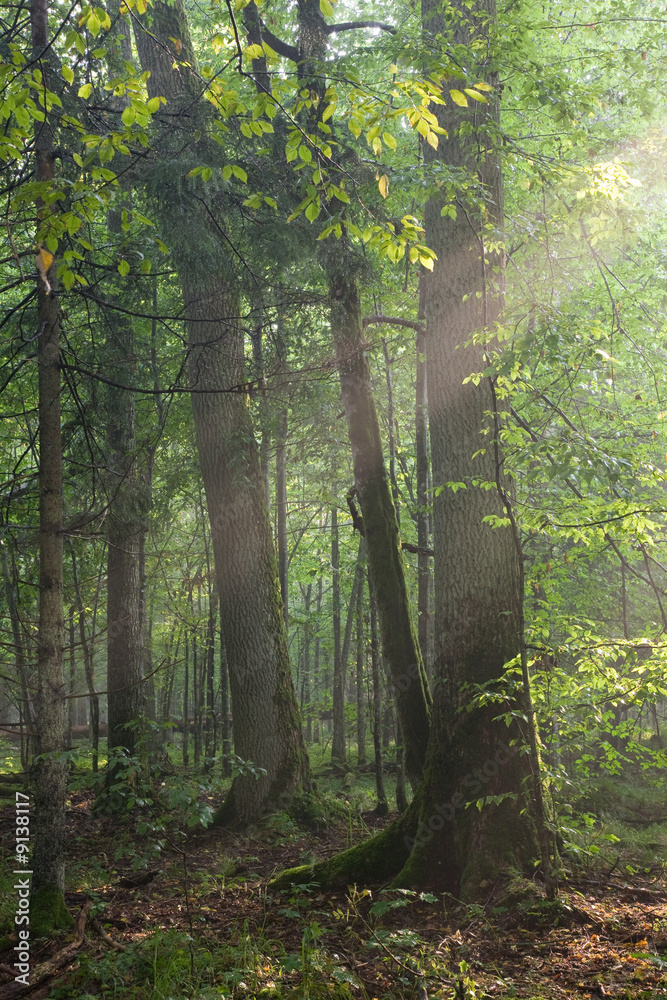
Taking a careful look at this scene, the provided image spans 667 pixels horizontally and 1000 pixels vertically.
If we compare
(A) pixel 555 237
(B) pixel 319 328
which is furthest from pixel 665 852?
(B) pixel 319 328

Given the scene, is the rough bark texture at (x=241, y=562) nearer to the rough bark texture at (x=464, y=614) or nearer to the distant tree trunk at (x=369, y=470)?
the distant tree trunk at (x=369, y=470)

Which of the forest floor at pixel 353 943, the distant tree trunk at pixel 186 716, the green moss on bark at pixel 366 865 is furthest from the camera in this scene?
the distant tree trunk at pixel 186 716

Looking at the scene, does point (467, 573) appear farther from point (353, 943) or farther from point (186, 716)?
point (186, 716)

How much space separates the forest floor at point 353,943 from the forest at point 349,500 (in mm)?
28

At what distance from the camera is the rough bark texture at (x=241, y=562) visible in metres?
7.59

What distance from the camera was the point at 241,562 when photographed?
26.2 ft

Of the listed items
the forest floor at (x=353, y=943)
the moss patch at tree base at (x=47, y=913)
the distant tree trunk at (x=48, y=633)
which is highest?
the distant tree trunk at (x=48, y=633)

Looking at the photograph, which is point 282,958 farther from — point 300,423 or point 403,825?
point 300,423

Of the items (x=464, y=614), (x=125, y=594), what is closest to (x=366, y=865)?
(x=464, y=614)

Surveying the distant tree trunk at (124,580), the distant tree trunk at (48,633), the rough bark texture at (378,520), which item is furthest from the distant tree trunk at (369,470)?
the distant tree trunk at (48,633)

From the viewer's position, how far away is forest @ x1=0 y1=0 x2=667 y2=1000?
3459 millimetres

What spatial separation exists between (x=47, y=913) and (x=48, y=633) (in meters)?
1.71

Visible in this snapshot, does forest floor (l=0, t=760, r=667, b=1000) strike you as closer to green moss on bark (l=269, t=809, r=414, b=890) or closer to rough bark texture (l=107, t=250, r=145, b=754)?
green moss on bark (l=269, t=809, r=414, b=890)

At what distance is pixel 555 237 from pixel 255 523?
4.68 m
